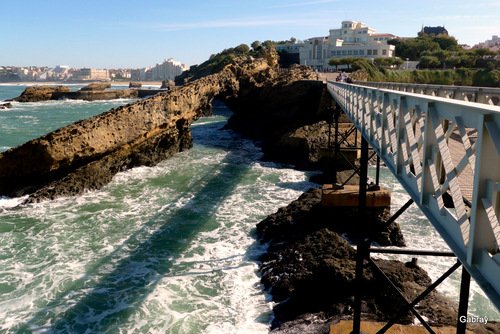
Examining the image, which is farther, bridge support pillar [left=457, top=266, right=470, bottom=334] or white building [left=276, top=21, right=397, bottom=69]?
white building [left=276, top=21, right=397, bottom=69]

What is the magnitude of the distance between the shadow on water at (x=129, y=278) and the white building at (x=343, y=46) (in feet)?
237

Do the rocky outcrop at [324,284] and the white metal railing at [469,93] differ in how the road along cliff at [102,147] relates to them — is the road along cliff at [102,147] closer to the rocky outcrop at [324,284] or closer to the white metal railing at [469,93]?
the rocky outcrop at [324,284]

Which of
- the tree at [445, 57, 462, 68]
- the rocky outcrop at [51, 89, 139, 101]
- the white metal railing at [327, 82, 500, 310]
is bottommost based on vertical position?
the white metal railing at [327, 82, 500, 310]

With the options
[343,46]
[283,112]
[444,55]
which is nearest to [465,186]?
[283,112]

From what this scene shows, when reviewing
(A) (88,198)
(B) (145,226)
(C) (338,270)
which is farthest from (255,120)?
(C) (338,270)

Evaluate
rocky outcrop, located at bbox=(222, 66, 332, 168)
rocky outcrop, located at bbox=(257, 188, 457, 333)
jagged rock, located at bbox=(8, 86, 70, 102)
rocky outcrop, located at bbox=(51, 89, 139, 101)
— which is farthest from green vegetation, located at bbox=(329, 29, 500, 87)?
jagged rock, located at bbox=(8, 86, 70, 102)

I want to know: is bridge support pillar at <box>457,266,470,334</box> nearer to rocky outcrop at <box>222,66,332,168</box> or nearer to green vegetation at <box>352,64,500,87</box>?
rocky outcrop at <box>222,66,332,168</box>

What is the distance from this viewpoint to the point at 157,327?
8172 millimetres

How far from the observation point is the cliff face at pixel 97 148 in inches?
667

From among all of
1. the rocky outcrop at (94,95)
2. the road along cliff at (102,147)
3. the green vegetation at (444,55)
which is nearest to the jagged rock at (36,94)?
the rocky outcrop at (94,95)

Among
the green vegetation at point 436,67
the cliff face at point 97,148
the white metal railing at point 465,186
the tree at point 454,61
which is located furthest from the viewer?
the tree at point 454,61

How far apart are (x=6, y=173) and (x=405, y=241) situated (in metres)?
16.7

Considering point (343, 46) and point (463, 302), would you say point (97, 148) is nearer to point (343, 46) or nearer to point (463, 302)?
point (463, 302)

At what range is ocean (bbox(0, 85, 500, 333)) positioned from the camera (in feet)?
28.1
